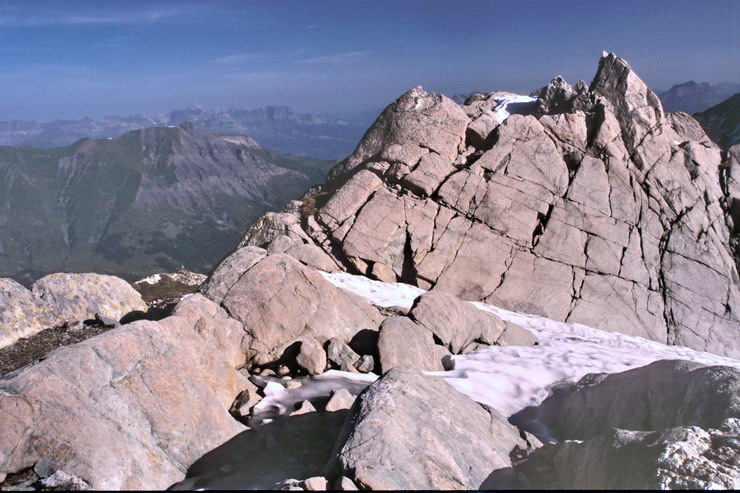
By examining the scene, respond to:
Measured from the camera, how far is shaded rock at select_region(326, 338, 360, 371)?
18.8 m

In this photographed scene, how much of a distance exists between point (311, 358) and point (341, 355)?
1.37 meters

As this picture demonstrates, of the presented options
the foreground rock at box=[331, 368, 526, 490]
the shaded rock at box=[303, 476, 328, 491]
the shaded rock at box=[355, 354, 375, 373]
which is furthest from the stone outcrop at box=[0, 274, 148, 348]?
the shaded rock at box=[303, 476, 328, 491]

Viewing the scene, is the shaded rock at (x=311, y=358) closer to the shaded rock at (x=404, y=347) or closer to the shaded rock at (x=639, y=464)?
the shaded rock at (x=404, y=347)

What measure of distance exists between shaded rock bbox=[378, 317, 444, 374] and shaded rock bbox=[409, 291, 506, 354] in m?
1.31

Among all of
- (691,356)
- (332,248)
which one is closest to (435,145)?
(332,248)

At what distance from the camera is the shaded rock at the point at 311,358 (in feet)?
59.3

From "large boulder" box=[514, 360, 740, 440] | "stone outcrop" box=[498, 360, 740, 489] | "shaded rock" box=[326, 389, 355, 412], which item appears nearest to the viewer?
"stone outcrop" box=[498, 360, 740, 489]

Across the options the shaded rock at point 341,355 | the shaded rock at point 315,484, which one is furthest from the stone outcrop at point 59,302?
the shaded rock at point 315,484

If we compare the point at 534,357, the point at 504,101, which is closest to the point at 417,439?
the point at 534,357

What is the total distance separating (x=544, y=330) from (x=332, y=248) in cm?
1385

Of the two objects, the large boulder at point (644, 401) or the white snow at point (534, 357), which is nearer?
the large boulder at point (644, 401)

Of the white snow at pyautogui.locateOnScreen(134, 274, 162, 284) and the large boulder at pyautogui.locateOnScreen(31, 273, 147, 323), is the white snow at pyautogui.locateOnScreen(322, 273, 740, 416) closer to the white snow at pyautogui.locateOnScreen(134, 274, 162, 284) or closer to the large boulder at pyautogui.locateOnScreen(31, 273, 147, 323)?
the large boulder at pyautogui.locateOnScreen(31, 273, 147, 323)

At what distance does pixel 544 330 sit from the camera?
2758cm

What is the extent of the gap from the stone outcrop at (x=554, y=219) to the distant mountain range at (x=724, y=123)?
30.7m
